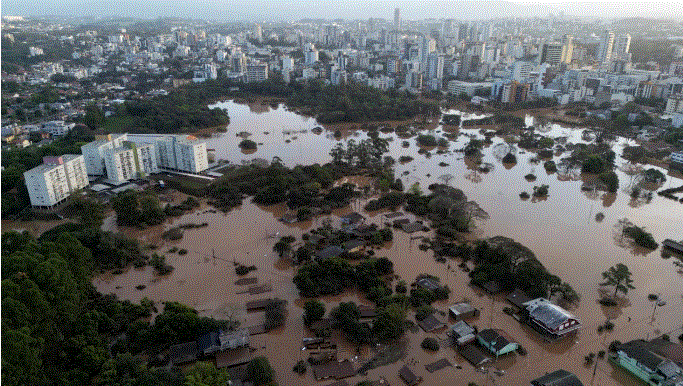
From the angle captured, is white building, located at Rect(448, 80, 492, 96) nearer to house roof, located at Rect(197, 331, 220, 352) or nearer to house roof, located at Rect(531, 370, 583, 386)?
house roof, located at Rect(531, 370, 583, 386)

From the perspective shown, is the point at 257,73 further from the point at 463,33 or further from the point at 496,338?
the point at 463,33

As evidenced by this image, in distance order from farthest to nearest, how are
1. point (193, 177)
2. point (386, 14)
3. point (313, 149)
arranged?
point (386, 14)
point (313, 149)
point (193, 177)

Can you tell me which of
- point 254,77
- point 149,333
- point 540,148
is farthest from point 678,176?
point 254,77

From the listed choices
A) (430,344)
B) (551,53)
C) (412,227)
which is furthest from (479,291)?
(551,53)

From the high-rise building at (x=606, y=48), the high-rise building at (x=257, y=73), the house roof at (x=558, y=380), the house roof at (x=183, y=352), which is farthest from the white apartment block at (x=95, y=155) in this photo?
the high-rise building at (x=606, y=48)

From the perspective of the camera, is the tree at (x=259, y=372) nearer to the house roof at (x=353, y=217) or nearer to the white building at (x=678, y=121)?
the house roof at (x=353, y=217)

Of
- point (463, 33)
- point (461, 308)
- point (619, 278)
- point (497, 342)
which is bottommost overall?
point (461, 308)

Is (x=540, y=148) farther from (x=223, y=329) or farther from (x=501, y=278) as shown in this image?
(x=223, y=329)
